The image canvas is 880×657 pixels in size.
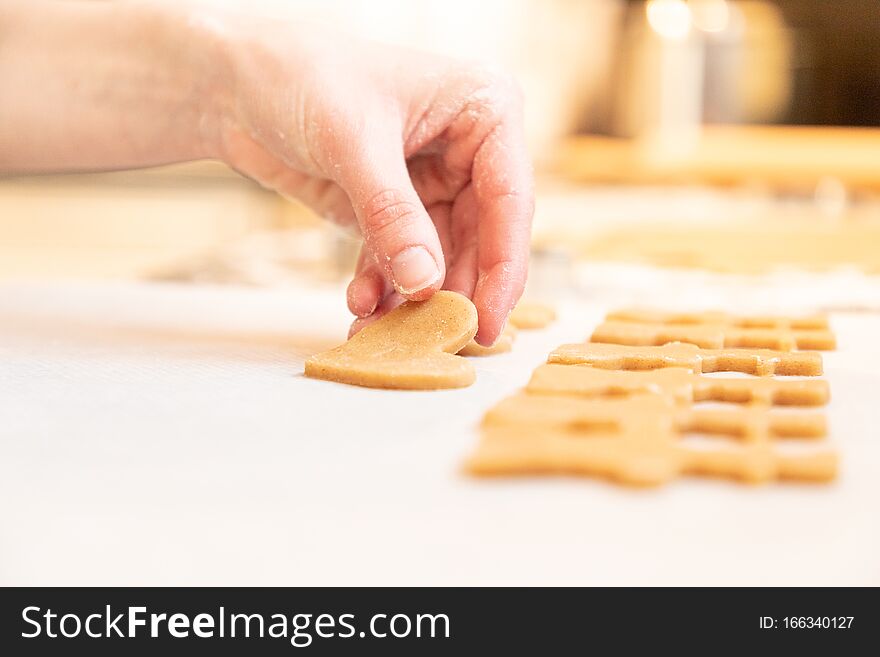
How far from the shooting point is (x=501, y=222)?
1222 mm

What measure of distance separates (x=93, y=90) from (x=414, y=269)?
2.21 ft

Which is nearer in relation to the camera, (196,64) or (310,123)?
(310,123)

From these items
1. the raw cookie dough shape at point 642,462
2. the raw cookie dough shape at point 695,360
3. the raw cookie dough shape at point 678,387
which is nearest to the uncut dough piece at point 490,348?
the raw cookie dough shape at point 695,360

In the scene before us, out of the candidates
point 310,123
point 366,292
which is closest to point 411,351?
point 366,292

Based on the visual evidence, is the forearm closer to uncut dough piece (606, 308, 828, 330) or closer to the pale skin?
the pale skin

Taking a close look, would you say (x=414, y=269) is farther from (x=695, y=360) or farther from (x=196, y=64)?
(x=196, y=64)

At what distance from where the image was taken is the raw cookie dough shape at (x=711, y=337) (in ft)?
3.95

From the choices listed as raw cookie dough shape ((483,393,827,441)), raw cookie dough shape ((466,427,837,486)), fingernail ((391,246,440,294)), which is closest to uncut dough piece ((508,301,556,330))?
fingernail ((391,246,440,294))

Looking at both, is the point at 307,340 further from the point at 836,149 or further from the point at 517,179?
the point at 836,149

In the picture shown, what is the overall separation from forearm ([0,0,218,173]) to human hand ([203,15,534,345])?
3.8 inches

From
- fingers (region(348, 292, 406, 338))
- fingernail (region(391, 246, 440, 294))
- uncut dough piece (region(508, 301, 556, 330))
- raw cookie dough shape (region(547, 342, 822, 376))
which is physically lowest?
raw cookie dough shape (region(547, 342, 822, 376))

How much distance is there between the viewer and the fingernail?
1.11 metres

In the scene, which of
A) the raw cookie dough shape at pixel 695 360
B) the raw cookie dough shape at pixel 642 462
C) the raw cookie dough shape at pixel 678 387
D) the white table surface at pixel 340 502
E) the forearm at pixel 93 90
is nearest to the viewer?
the white table surface at pixel 340 502

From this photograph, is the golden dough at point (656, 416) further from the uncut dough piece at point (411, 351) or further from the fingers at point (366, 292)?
the fingers at point (366, 292)
